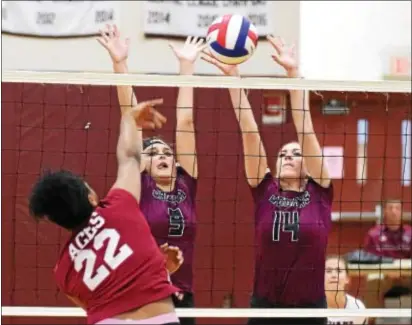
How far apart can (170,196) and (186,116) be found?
0.55 meters

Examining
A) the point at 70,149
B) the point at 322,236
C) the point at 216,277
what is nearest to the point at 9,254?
the point at 70,149

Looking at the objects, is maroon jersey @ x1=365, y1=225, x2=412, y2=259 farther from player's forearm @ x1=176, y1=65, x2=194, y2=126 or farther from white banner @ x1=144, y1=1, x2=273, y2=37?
player's forearm @ x1=176, y1=65, x2=194, y2=126

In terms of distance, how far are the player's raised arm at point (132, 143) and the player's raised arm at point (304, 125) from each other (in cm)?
180

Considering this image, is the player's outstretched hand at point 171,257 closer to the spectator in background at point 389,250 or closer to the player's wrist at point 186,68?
the player's wrist at point 186,68

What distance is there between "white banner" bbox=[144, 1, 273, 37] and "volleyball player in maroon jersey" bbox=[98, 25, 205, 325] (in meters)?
3.92

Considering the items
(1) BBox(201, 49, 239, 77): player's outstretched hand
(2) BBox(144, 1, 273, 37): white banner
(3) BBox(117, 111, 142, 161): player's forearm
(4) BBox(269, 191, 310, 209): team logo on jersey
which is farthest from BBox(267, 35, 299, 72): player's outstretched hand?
(2) BBox(144, 1, 273, 37): white banner

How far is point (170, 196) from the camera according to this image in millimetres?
5973

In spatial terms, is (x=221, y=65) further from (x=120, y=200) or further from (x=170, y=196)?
(x=120, y=200)

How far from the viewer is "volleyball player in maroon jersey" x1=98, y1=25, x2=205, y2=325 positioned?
5.93 meters

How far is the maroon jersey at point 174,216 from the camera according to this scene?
5.90 meters

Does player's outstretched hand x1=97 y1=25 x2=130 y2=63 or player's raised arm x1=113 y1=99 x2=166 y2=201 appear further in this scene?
player's outstretched hand x1=97 y1=25 x2=130 y2=63

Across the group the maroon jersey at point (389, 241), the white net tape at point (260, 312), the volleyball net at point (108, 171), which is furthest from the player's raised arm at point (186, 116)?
the maroon jersey at point (389, 241)

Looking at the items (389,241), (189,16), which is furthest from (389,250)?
(189,16)

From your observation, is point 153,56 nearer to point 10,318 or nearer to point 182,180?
point 10,318
